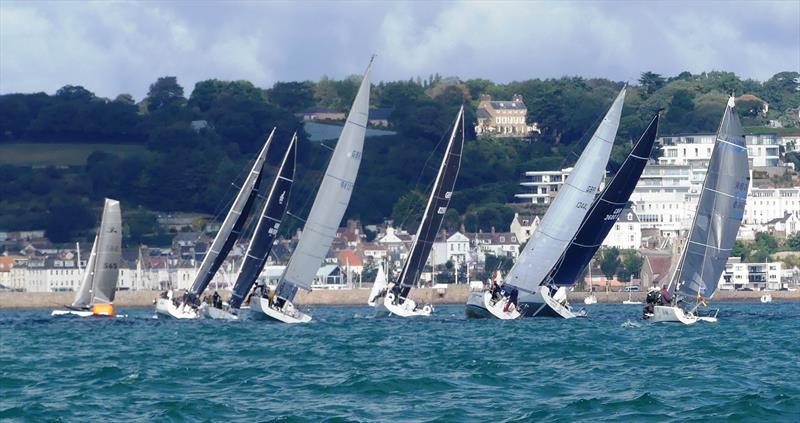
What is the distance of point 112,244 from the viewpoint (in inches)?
2093

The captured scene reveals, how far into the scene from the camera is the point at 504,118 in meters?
171

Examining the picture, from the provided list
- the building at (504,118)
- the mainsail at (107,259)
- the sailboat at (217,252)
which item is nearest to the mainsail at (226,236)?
the sailboat at (217,252)

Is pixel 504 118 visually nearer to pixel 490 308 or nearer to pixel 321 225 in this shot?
pixel 321 225

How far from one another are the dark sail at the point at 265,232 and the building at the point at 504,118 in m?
119

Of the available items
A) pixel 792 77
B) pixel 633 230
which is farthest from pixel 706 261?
pixel 792 77

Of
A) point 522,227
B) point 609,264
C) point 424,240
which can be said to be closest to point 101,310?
point 424,240

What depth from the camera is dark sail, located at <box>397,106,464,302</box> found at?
4619 centimetres

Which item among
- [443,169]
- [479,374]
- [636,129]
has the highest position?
[636,129]

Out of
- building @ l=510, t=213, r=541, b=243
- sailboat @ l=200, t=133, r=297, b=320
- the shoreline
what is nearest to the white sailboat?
sailboat @ l=200, t=133, r=297, b=320

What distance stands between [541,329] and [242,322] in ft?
33.0

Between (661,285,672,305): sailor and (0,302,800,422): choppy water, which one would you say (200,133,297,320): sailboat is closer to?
(0,302,800,422): choppy water

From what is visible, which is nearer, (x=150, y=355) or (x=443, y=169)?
(x=150, y=355)

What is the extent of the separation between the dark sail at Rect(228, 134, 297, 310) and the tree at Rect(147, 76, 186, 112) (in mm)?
124728

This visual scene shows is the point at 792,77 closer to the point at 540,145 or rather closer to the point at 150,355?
the point at 540,145
